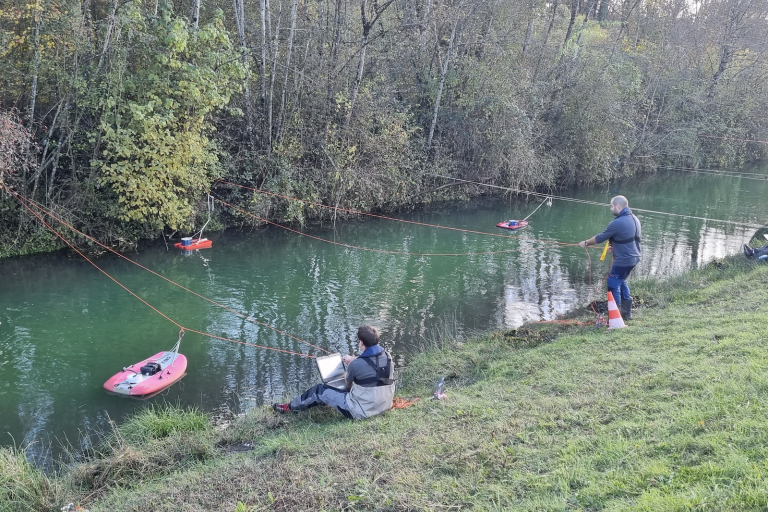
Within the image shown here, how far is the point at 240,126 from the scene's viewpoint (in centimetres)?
2002

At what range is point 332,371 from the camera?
7.32m

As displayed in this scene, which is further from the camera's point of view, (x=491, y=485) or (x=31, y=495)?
(x=31, y=495)

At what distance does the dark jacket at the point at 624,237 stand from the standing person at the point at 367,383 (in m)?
4.16

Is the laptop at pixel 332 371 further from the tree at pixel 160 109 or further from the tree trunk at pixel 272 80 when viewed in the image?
the tree trunk at pixel 272 80

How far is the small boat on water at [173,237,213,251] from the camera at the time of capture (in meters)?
16.4

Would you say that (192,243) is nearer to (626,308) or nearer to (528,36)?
(626,308)

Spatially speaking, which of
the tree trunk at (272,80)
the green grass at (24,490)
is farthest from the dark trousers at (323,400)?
the tree trunk at (272,80)

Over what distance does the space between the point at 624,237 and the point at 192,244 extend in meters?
12.1

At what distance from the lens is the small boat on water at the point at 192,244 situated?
16.4 meters

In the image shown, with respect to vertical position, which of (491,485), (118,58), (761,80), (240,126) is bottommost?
(491,485)

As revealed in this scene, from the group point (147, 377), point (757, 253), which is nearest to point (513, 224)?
point (757, 253)

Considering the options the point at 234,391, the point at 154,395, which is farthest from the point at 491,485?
the point at 154,395

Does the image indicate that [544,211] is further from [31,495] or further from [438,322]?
[31,495]

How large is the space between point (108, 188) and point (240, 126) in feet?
17.8
